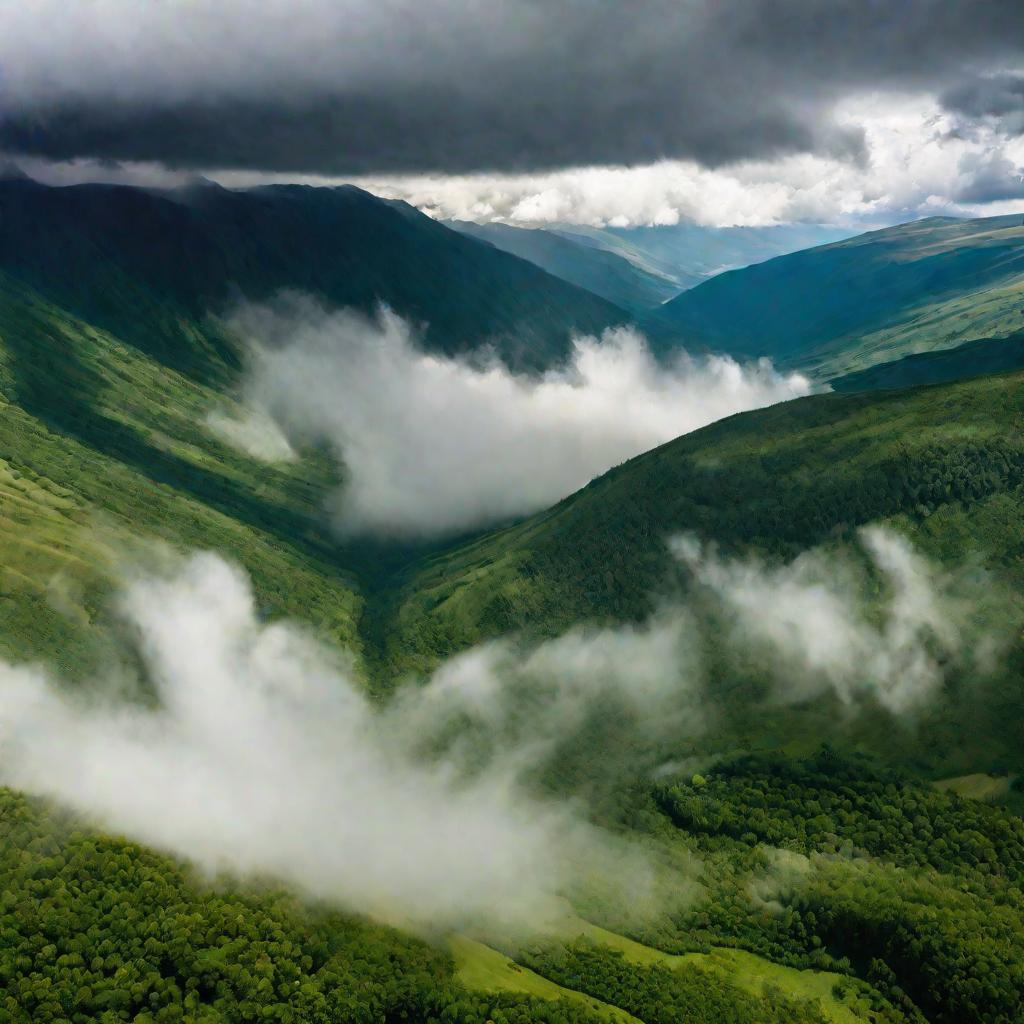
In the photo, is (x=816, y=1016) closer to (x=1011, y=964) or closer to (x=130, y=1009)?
(x=1011, y=964)

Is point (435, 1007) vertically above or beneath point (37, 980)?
above

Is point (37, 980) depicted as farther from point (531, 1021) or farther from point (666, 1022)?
point (666, 1022)

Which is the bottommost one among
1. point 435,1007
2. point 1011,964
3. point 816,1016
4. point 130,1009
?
point 130,1009

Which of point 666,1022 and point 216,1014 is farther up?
point 666,1022

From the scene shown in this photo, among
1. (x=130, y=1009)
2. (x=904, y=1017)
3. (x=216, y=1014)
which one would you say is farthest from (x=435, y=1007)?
(x=904, y=1017)

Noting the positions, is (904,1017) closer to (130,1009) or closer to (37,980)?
(130,1009)

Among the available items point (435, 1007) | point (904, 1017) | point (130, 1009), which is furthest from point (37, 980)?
point (904, 1017)

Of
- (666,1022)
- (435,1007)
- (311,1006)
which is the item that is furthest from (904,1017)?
(311,1006)
